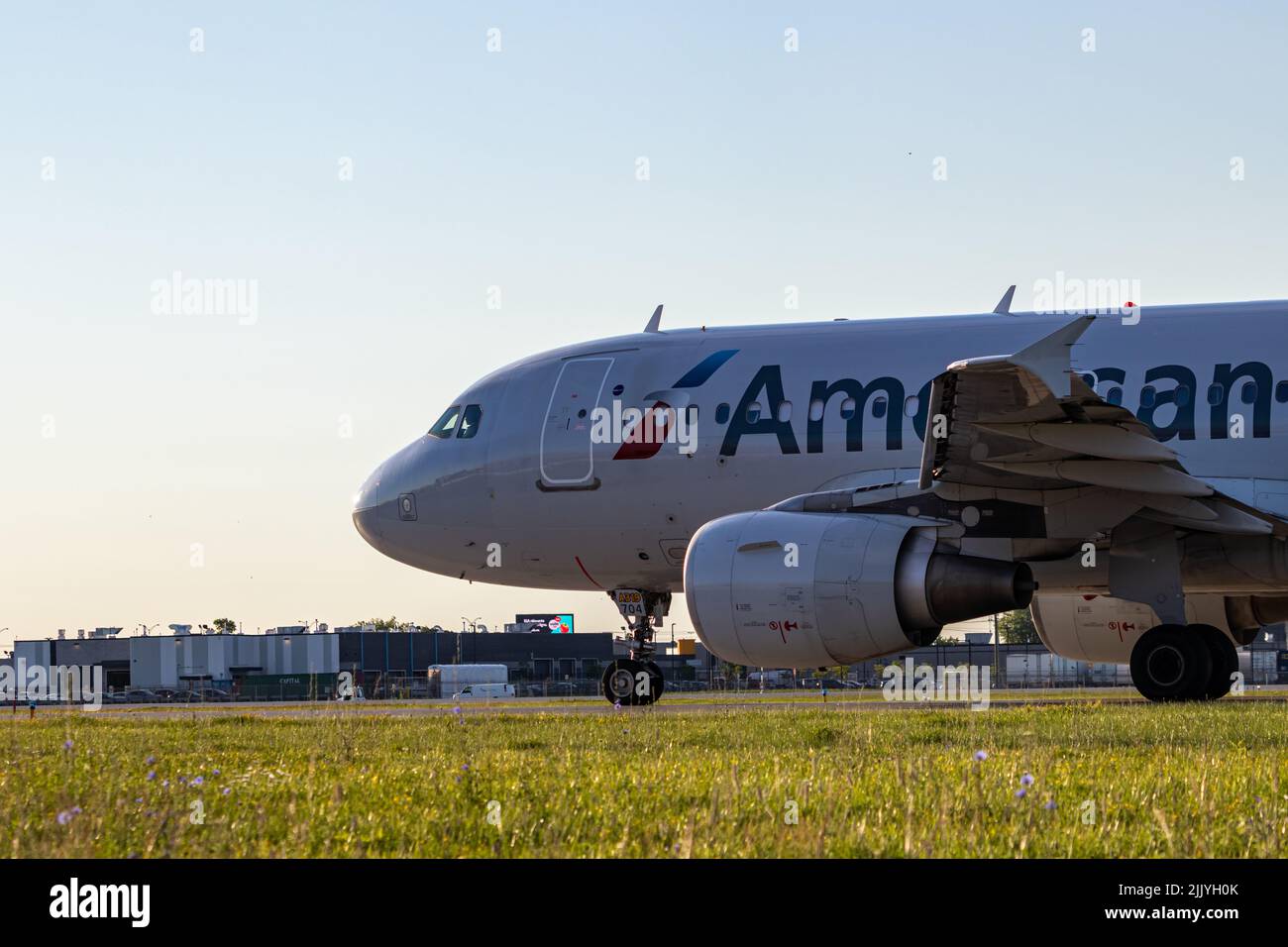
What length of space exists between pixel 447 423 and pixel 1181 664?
10581mm

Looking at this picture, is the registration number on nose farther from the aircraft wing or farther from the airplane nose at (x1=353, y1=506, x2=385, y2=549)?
the aircraft wing

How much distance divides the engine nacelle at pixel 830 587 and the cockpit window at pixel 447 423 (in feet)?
21.9

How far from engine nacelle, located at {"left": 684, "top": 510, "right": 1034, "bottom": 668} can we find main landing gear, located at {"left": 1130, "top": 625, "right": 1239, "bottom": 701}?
1.80 meters

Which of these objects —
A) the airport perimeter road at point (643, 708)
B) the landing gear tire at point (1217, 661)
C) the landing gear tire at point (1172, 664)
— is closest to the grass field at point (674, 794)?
the landing gear tire at point (1172, 664)

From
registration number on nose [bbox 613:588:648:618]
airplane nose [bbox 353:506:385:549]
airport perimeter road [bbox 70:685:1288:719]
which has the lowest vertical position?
airport perimeter road [bbox 70:685:1288:719]

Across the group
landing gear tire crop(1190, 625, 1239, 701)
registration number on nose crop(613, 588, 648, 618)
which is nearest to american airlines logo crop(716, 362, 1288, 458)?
landing gear tire crop(1190, 625, 1239, 701)

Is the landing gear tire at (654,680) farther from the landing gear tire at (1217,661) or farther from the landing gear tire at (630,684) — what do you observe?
the landing gear tire at (1217,661)

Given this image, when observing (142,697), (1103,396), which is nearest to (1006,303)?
(1103,396)

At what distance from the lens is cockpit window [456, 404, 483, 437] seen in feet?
70.5

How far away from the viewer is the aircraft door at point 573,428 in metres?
20.3
